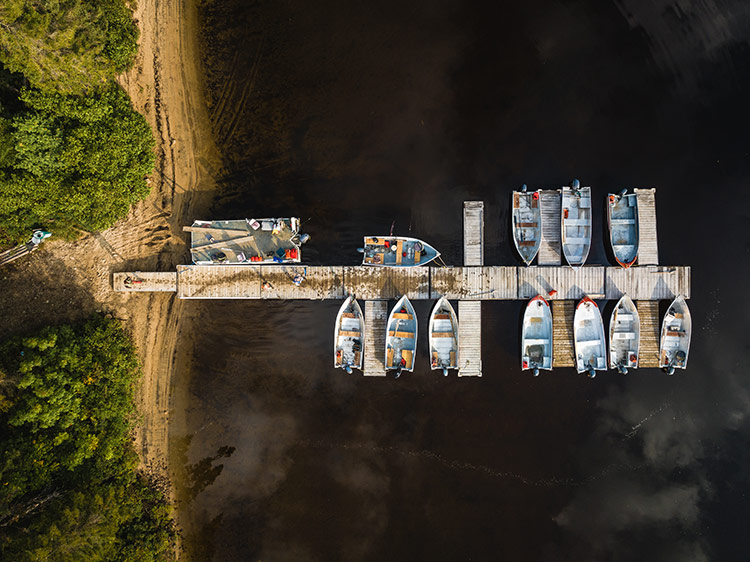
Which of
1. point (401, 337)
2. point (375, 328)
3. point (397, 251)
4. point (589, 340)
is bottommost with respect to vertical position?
point (589, 340)

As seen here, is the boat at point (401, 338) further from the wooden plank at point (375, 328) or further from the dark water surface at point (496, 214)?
the dark water surface at point (496, 214)

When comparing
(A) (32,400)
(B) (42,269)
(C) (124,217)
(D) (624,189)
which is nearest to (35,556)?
(A) (32,400)

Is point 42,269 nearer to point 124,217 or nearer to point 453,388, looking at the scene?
point 124,217

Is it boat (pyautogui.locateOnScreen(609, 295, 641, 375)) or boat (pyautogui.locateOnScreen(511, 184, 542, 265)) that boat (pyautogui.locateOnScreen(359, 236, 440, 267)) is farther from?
boat (pyautogui.locateOnScreen(609, 295, 641, 375))

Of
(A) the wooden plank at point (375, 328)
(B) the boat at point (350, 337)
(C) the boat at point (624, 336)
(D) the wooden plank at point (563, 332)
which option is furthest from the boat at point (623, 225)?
Answer: (B) the boat at point (350, 337)

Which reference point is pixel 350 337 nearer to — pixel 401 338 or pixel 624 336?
pixel 401 338

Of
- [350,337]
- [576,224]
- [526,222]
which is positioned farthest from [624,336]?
[350,337]

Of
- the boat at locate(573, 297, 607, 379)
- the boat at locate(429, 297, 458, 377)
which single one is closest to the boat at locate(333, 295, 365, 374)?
the boat at locate(429, 297, 458, 377)
